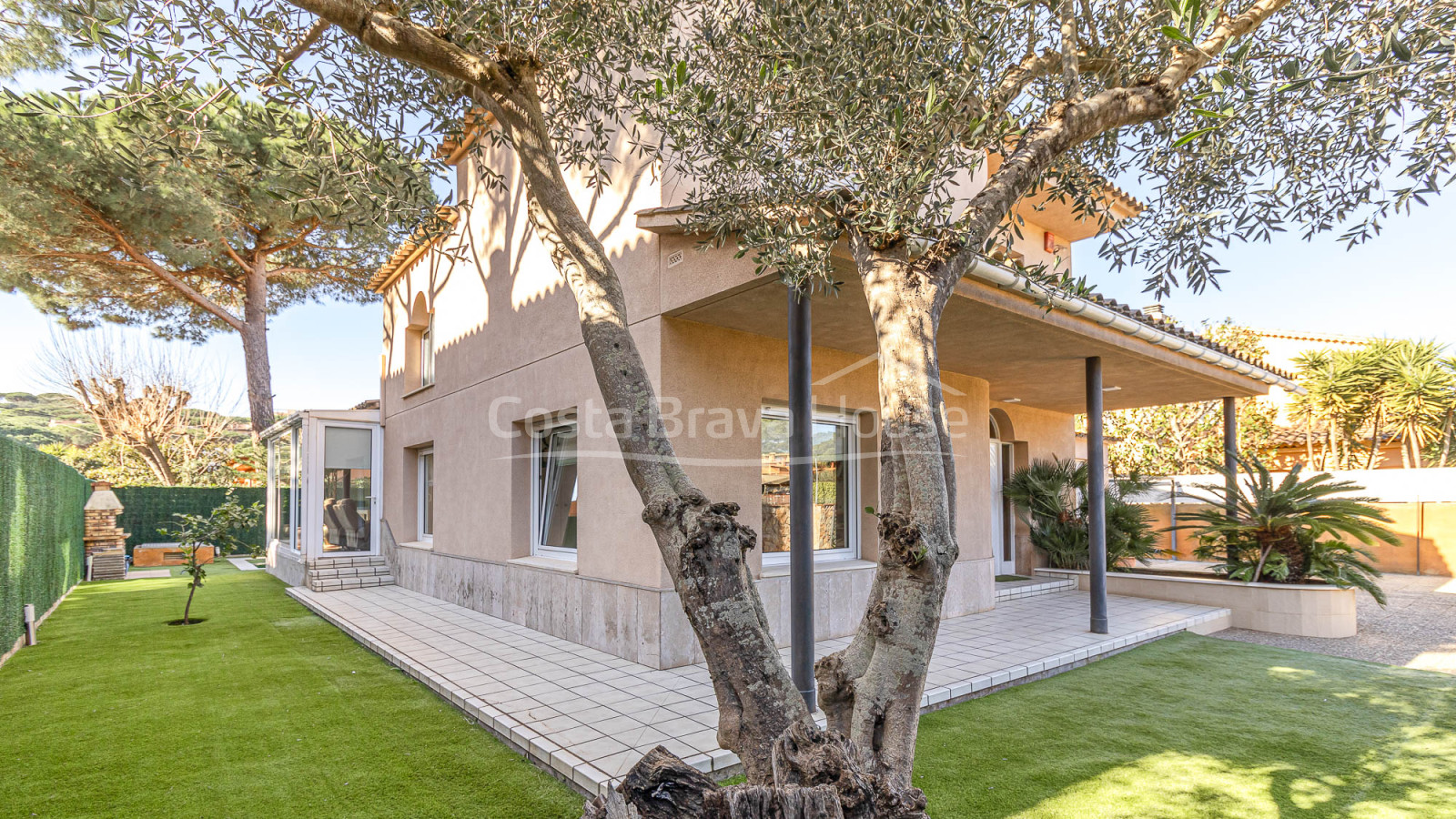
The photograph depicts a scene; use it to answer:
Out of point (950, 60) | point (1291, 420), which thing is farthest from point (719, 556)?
point (1291, 420)

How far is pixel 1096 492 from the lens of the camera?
27.9ft

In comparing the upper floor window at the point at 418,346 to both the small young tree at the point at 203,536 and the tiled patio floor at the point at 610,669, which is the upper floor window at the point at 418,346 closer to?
the small young tree at the point at 203,536

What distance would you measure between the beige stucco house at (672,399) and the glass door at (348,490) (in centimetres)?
131

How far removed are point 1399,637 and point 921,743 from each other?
7.84 m

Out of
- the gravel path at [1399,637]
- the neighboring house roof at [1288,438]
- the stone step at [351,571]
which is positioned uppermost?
the neighboring house roof at [1288,438]

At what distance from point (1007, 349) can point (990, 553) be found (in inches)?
122

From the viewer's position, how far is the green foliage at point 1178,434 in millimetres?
20344

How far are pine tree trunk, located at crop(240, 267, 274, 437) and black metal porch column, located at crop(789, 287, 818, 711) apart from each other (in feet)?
60.9

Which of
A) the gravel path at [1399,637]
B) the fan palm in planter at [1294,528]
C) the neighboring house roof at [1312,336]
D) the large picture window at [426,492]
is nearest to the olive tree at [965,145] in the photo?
the gravel path at [1399,637]

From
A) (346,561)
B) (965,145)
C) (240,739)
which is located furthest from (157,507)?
(965,145)

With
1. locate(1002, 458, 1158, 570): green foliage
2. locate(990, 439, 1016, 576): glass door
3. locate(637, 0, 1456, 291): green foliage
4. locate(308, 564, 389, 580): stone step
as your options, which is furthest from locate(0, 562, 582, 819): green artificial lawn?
locate(1002, 458, 1158, 570): green foliage

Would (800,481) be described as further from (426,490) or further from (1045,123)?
(426,490)

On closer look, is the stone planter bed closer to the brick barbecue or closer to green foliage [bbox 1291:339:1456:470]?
green foliage [bbox 1291:339:1456:470]

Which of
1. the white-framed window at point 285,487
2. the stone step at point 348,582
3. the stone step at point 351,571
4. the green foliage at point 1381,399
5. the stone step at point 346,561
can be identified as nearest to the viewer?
the stone step at point 348,582
